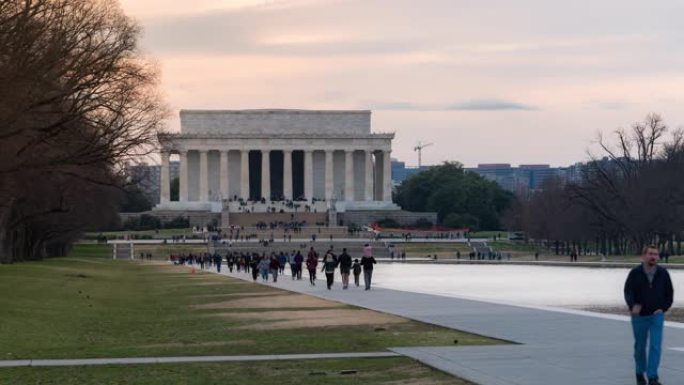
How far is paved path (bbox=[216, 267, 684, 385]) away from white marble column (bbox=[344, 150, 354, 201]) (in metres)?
135

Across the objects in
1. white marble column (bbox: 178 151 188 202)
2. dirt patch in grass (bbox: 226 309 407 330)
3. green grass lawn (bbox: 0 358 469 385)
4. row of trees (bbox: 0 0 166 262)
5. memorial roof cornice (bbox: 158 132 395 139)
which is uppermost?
memorial roof cornice (bbox: 158 132 395 139)

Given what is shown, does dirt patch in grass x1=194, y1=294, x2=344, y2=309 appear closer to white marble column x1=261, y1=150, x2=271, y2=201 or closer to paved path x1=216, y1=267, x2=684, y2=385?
paved path x1=216, y1=267, x2=684, y2=385

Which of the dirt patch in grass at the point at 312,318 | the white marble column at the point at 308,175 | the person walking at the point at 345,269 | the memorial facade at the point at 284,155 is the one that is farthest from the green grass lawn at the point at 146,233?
the dirt patch in grass at the point at 312,318

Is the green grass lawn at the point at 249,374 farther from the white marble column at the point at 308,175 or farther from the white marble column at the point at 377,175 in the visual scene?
the white marble column at the point at 377,175

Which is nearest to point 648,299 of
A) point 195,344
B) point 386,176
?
point 195,344

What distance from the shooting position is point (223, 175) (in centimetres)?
16912

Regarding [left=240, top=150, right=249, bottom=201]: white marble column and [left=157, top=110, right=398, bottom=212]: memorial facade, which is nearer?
[left=157, top=110, right=398, bottom=212]: memorial facade

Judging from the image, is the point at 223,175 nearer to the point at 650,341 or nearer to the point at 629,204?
the point at 629,204

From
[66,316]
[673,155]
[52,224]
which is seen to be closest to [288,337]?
[66,316]

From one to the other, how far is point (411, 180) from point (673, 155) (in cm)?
8029

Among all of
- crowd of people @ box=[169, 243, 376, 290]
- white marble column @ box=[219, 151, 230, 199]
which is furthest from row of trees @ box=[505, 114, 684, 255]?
white marble column @ box=[219, 151, 230, 199]

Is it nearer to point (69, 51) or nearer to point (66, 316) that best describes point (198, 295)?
point (69, 51)

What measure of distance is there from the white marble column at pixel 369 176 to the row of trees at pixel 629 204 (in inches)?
1790

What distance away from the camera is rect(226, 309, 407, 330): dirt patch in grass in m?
27.3
